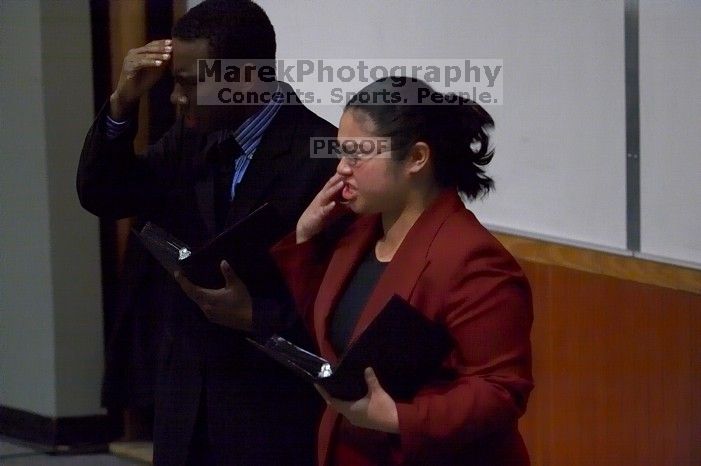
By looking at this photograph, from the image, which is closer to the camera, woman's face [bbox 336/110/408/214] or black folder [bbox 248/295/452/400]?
black folder [bbox 248/295/452/400]

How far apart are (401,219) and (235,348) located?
22.9 inches

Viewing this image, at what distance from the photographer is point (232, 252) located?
230 cm

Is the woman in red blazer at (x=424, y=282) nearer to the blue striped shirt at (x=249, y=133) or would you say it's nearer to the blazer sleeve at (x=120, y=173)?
the blue striped shirt at (x=249, y=133)

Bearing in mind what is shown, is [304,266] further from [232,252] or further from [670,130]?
[670,130]

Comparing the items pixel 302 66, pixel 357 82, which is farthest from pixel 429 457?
pixel 302 66

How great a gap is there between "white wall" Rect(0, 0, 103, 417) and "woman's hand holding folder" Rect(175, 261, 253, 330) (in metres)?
2.89

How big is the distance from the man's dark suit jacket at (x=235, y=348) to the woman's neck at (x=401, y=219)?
0.33 metres

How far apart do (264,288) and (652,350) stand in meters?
1.16

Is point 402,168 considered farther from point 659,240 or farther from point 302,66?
point 302,66

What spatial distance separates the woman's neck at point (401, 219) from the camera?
203 centimetres

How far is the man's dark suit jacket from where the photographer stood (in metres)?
2.42

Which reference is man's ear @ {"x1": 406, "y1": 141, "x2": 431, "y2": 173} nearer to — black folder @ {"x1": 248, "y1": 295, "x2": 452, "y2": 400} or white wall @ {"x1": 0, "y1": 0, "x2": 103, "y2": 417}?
black folder @ {"x1": 248, "y1": 295, "x2": 452, "y2": 400}

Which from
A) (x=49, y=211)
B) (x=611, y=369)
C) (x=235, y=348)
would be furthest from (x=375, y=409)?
(x=49, y=211)

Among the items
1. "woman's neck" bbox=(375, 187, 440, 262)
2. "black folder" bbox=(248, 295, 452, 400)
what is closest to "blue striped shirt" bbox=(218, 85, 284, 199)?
"woman's neck" bbox=(375, 187, 440, 262)
